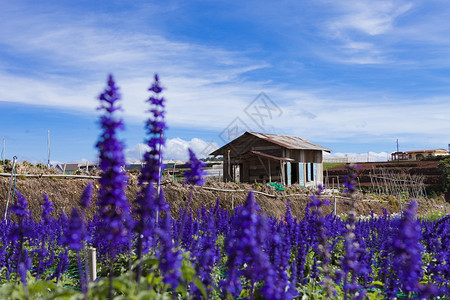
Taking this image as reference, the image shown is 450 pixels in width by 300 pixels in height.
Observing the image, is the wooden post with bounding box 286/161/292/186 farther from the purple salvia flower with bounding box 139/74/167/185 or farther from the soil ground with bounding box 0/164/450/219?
the purple salvia flower with bounding box 139/74/167/185

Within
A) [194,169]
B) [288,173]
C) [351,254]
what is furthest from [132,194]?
[288,173]

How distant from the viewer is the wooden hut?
28.8 meters

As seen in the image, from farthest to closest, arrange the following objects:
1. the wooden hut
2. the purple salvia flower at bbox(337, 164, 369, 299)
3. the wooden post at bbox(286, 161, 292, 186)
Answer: the wooden post at bbox(286, 161, 292, 186) → the wooden hut → the purple salvia flower at bbox(337, 164, 369, 299)

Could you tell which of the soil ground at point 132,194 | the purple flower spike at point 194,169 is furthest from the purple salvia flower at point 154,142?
the soil ground at point 132,194

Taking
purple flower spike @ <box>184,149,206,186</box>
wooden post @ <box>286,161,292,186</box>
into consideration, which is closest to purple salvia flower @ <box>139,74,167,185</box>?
purple flower spike @ <box>184,149,206,186</box>

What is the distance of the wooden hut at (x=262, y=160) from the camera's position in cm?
2881

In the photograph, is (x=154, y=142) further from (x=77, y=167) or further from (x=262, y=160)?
(x=77, y=167)

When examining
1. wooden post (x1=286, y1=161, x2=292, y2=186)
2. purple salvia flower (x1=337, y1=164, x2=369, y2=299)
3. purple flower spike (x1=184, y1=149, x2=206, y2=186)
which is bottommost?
purple salvia flower (x1=337, y1=164, x2=369, y2=299)

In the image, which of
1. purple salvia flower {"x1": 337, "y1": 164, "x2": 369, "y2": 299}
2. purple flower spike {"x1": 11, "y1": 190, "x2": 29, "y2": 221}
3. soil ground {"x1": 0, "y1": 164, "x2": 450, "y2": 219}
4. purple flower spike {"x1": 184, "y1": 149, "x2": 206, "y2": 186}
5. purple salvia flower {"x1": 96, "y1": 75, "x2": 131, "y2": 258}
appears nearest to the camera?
purple salvia flower {"x1": 96, "y1": 75, "x2": 131, "y2": 258}

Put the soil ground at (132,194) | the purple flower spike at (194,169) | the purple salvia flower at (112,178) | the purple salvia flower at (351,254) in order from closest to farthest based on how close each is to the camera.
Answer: the purple salvia flower at (112,178), the purple salvia flower at (351,254), the purple flower spike at (194,169), the soil ground at (132,194)

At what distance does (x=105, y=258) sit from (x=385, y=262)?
4.71 metres

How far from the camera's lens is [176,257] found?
128 inches

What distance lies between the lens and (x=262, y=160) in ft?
95.2

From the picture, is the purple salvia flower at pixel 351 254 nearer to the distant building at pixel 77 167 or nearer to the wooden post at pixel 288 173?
the distant building at pixel 77 167
